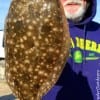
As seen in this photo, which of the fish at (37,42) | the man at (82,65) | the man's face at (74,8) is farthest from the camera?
the man at (82,65)

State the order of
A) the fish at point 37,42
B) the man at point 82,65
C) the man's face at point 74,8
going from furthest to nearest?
the man at point 82,65
the man's face at point 74,8
the fish at point 37,42

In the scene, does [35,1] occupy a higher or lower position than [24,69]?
higher

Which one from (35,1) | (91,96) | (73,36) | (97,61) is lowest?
(91,96)

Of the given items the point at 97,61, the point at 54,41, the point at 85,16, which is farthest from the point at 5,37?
the point at 97,61

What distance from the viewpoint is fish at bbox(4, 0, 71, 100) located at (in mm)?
1841

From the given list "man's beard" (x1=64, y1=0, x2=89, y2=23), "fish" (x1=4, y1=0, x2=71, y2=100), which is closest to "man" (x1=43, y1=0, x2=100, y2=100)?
"man's beard" (x1=64, y1=0, x2=89, y2=23)

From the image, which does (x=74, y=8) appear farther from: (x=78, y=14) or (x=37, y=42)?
(x=37, y=42)

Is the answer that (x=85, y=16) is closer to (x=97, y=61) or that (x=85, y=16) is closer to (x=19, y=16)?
(x=97, y=61)

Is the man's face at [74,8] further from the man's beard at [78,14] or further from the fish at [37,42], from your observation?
the fish at [37,42]

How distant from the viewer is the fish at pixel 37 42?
184 cm

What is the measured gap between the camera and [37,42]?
6.04 ft

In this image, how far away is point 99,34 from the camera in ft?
11.6

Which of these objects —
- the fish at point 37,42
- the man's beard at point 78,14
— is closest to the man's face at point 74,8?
the man's beard at point 78,14

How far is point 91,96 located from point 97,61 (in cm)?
33
